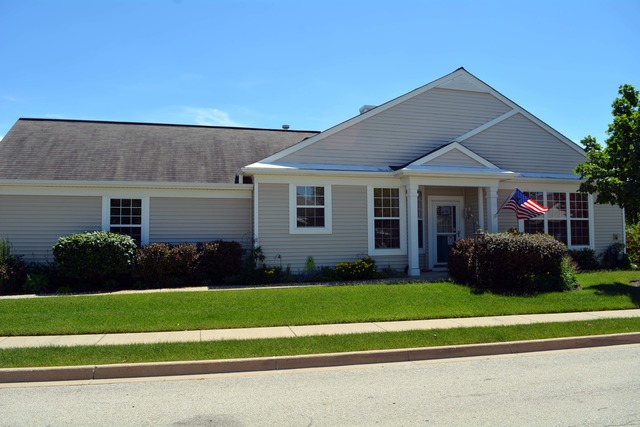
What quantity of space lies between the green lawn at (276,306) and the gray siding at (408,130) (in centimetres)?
457

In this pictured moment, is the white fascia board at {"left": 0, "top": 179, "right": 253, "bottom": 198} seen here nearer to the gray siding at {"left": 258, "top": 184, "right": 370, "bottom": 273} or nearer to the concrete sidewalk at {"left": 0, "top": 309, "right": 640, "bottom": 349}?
the gray siding at {"left": 258, "top": 184, "right": 370, "bottom": 273}

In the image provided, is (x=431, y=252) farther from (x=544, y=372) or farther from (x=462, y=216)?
(x=544, y=372)

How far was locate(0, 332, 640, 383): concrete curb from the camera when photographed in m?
6.39

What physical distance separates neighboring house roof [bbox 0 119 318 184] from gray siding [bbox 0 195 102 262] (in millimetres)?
661

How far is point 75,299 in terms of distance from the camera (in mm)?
11359

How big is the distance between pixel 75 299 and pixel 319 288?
5.63 meters

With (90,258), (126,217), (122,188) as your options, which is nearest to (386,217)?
(126,217)

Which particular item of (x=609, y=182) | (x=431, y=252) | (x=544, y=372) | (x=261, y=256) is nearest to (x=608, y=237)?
(x=609, y=182)

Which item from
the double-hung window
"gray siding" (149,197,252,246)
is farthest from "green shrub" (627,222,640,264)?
the double-hung window

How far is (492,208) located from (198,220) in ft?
29.9

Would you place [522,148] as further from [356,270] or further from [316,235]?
[316,235]

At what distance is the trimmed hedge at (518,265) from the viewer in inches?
500

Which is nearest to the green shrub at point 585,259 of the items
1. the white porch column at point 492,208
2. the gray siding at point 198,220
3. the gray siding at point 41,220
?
the white porch column at point 492,208

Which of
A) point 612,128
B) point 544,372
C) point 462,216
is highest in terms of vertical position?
point 612,128
